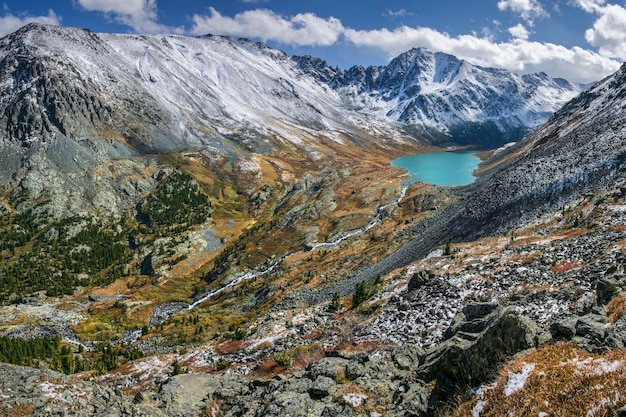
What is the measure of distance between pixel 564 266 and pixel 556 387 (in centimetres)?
A: 2432

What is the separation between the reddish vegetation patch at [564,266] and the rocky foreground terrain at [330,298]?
0.19m

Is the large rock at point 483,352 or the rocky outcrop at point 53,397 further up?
the rocky outcrop at point 53,397

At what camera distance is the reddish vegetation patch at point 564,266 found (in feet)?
104

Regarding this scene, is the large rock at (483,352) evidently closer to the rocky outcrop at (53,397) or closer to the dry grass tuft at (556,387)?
the dry grass tuft at (556,387)

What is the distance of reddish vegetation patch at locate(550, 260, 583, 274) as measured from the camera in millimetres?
31594

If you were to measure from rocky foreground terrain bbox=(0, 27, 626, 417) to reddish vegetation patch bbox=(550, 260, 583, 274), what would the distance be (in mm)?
186

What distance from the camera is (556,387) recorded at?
12.1 meters

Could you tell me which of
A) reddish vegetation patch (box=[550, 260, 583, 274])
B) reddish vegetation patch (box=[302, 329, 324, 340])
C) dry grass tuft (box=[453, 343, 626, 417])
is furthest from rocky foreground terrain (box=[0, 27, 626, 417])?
reddish vegetation patch (box=[302, 329, 324, 340])

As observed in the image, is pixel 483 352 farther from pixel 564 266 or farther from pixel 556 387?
pixel 564 266

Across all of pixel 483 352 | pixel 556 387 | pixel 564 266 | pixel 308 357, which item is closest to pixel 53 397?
pixel 308 357

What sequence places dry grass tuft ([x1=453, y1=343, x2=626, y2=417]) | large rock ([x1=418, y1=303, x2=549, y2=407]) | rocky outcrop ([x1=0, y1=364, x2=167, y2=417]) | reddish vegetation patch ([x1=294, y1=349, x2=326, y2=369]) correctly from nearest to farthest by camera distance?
dry grass tuft ([x1=453, y1=343, x2=626, y2=417]) < large rock ([x1=418, y1=303, x2=549, y2=407]) < rocky outcrop ([x1=0, y1=364, x2=167, y2=417]) < reddish vegetation patch ([x1=294, y1=349, x2=326, y2=369])

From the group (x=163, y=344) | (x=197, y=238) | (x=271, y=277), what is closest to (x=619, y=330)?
(x=163, y=344)

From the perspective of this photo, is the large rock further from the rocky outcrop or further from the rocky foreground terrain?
the rocky outcrop

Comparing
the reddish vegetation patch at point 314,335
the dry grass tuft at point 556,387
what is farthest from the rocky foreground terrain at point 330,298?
the reddish vegetation patch at point 314,335
